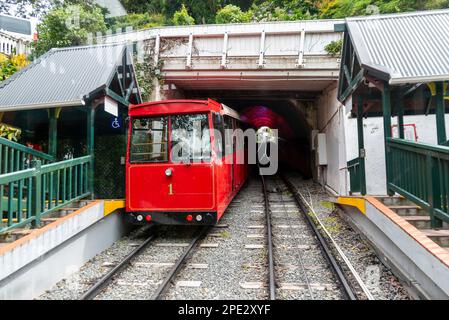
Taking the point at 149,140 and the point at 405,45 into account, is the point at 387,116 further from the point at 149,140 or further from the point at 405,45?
the point at 149,140

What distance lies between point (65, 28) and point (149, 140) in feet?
40.1

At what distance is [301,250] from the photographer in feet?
21.2

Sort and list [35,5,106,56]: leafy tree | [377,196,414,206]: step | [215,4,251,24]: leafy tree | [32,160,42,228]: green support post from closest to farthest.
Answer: [32,160,42,228]: green support post → [377,196,414,206]: step → [35,5,106,56]: leafy tree → [215,4,251,24]: leafy tree

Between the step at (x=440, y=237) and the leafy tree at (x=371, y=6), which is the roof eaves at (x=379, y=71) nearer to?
the step at (x=440, y=237)

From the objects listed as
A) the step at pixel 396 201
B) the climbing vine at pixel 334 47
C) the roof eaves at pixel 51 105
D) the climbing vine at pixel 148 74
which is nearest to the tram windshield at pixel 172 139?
the roof eaves at pixel 51 105

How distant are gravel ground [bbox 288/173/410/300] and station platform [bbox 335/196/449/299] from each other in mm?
139

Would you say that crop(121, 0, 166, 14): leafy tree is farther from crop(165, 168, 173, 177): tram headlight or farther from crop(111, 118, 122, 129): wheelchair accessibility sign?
crop(165, 168, 173, 177): tram headlight

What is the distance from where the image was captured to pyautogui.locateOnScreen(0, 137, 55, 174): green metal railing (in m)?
5.69

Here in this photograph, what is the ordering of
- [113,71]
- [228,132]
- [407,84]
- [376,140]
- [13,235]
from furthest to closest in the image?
[376,140]
[228,132]
[113,71]
[407,84]
[13,235]

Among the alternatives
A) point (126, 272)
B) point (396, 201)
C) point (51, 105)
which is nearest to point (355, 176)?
point (396, 201)

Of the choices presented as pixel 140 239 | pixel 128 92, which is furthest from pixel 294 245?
pixel 128 92

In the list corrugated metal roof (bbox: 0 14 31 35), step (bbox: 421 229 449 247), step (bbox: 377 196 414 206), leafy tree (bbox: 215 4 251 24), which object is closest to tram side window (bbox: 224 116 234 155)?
step (bbox: 377 196 414 206)

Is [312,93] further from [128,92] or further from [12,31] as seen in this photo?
[12,31]
